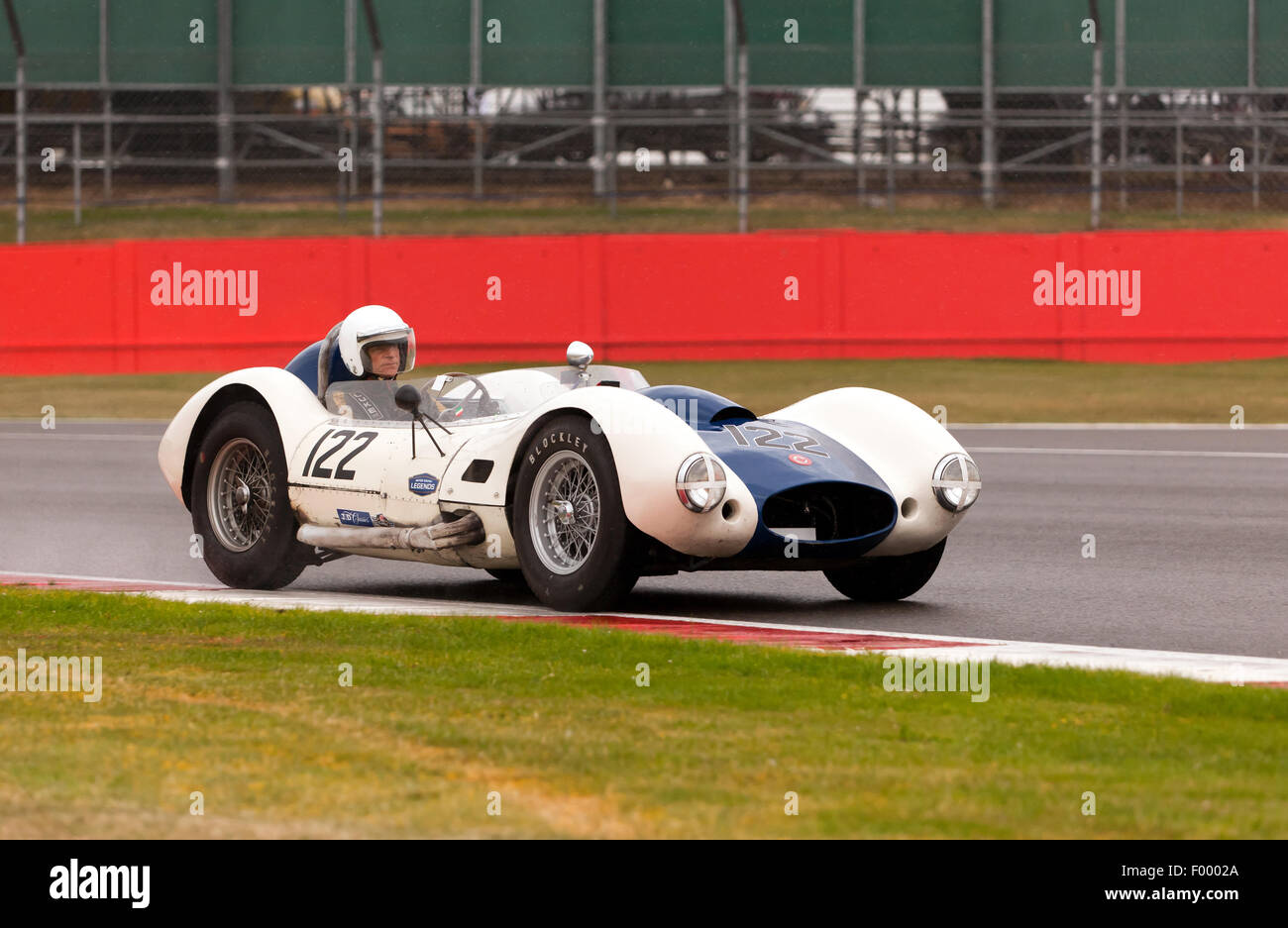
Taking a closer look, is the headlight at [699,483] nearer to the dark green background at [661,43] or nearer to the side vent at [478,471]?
the side vent at [478,471]

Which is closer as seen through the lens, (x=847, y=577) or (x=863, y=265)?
(x=847, y=577)

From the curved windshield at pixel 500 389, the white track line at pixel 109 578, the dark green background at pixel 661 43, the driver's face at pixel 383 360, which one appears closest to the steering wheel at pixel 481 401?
the curved windshield at pixel 500 389

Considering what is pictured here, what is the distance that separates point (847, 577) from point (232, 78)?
2060cm

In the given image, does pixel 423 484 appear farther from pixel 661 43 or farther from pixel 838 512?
pixel 661 43

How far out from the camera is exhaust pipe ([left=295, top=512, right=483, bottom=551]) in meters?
8.67

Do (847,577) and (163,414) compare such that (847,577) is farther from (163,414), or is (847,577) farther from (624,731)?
(163,414)

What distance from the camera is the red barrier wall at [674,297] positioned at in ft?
67.9

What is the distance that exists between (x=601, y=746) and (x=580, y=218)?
20692mm

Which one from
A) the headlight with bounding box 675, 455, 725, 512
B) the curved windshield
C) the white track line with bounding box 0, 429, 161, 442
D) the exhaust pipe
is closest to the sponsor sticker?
the exhaust pipe

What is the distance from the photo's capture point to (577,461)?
27.2 ft

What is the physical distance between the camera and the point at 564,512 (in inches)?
330

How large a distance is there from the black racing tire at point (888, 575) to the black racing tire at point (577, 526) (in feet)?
4.30
